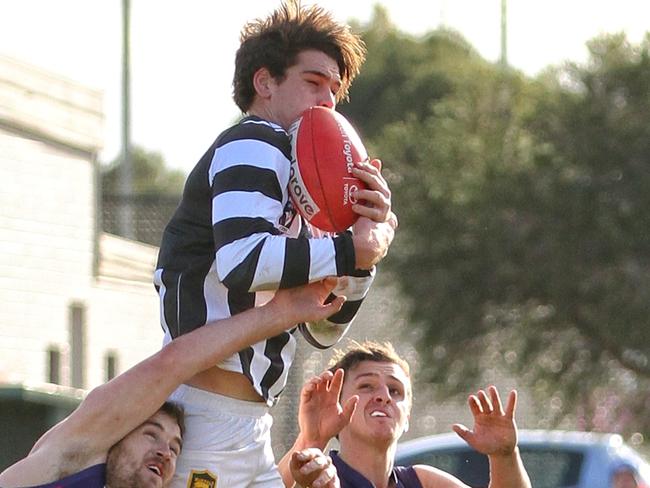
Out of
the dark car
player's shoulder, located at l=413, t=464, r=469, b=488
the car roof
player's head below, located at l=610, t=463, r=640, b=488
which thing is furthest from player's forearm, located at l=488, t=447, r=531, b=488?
the car roof

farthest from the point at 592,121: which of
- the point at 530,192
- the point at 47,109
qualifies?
the point at 47,109

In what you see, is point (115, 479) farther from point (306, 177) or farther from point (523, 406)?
point (523, 406)

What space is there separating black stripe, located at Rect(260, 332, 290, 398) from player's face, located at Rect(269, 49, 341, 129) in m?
0.58

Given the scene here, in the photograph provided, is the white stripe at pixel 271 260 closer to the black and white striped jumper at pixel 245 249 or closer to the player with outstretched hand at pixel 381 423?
the black and white striped jumper at pixel 245 249

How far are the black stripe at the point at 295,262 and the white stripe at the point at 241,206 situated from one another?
10cm

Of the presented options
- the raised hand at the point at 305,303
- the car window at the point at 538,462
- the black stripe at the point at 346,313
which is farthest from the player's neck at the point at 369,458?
the car window at the point at 538,462

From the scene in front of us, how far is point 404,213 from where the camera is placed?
21.2 meters

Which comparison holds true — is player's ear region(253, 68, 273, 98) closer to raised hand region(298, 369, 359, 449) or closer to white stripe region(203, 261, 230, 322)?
white stripe region(203, 261, 230, 322)

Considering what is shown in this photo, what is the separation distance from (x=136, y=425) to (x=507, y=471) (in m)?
1.69

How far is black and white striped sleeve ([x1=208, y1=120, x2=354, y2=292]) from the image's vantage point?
439 centimetres

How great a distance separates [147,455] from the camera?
14.9 ft

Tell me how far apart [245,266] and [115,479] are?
2.20 ft

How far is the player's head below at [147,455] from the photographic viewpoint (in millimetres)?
4531

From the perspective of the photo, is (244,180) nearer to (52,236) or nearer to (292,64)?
(292,64)
